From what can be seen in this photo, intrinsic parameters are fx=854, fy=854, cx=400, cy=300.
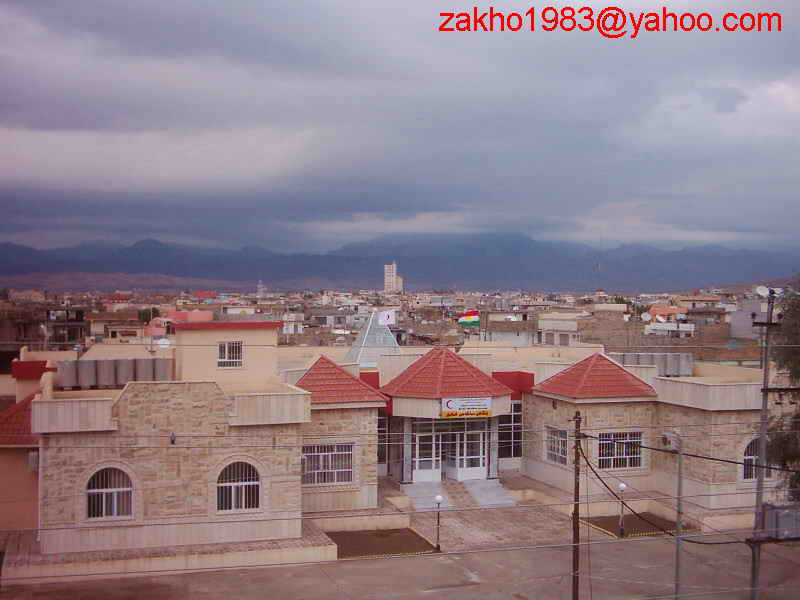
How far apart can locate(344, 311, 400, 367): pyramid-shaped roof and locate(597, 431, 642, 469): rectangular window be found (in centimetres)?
1092

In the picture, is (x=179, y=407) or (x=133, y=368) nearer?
(x=179, y=407)

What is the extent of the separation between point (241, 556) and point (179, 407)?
14.5ft

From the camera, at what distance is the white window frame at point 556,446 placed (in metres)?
31.2

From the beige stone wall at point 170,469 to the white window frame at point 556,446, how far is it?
36.0 feet

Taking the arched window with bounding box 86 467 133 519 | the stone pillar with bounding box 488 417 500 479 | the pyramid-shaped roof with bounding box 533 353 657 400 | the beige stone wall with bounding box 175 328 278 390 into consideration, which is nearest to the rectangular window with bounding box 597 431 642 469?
the pyramid-shaped roof with bounding box 533 353 657 400

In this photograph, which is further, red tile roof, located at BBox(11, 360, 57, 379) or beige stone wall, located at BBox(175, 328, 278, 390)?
red tile roof, located at BBox(11, 360, 57, 379)

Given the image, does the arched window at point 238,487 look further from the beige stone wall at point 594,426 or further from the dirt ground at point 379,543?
the beige stone wall at point 594,426

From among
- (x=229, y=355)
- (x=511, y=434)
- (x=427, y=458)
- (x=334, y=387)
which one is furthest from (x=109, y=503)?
(x=511, y=434)

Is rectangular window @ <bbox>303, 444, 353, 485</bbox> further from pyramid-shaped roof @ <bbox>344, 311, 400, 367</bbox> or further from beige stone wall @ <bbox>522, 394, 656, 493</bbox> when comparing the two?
pyramid-shaped roof @ <bbox>344, 311, 400, 367</bbox>

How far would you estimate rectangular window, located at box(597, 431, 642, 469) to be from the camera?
30516 mm

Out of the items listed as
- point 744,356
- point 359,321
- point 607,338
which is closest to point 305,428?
point 744,356

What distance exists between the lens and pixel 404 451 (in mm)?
31078

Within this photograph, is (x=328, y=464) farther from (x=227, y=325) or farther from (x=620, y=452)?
(x=620, y=452)

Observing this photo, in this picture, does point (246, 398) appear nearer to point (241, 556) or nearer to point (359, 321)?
point (241, 556)
